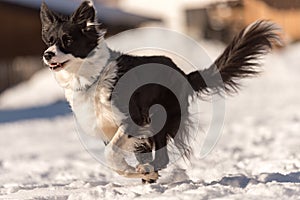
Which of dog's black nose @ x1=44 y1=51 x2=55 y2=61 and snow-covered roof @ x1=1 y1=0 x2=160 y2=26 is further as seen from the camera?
snow-covered roof @ x1=1 y1=0 x2=160 y2=26

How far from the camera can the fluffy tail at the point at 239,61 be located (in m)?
5.46

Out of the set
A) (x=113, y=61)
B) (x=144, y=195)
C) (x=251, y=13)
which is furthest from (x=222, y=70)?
(x=251, y=13)

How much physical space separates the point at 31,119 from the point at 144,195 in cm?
1072

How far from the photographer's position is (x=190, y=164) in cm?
573

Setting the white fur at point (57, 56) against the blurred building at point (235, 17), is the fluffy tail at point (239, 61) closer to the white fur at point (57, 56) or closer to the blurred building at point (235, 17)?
the white fur at point (57, 56)

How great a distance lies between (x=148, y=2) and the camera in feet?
127

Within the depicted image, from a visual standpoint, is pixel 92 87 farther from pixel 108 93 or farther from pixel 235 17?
pixel 235 17

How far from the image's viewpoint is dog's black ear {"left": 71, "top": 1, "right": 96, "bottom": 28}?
4898 millimetres

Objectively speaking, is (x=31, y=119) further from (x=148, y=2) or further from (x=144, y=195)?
(x=148, y=2)

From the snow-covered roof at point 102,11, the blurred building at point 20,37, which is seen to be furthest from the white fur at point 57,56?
the blurred building at point 20,37

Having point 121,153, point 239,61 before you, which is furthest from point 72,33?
point 239,61

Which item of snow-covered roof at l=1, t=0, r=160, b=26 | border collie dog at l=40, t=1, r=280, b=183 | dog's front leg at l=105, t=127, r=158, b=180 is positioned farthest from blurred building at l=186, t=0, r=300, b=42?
dog's front leg at l=105, t=127, r=158, b=180

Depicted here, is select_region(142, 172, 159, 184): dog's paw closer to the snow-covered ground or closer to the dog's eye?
the snow-covered ground

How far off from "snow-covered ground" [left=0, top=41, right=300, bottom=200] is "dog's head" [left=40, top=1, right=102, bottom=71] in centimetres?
107
